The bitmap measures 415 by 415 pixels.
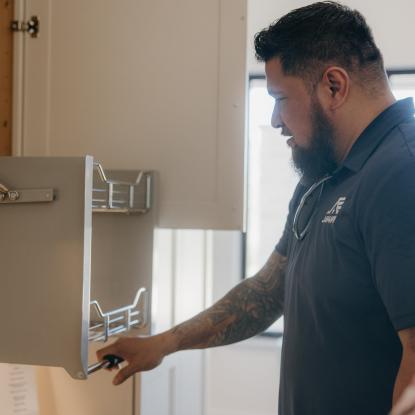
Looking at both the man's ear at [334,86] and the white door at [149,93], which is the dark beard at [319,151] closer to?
the man's ear at [334,86]

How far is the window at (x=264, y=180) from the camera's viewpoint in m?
3.17

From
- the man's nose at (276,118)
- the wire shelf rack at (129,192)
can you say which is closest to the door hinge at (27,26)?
the wire shelf rack at (129,192)

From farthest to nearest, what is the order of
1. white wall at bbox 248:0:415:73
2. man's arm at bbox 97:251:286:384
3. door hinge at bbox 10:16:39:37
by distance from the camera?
white wall at bbox 248:0:415:73, door hinge at bbox 10:16:39:37, man's arm at bbox 97:251:286:384

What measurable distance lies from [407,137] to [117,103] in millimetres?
764

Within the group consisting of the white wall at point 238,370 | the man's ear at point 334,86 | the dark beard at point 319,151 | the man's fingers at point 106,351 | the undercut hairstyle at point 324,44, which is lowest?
the white wall at point 238,370

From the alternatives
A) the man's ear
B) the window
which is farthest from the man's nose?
the window

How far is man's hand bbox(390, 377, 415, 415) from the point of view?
80 cm

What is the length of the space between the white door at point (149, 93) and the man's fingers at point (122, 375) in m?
0.36

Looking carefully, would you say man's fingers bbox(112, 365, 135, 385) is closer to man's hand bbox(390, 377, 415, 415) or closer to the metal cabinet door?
the metal cabinet door

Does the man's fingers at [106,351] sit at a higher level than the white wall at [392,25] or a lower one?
lower

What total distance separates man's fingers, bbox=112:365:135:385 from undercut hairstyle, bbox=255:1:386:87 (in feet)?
2.18

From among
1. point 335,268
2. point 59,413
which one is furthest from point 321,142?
point 59,413

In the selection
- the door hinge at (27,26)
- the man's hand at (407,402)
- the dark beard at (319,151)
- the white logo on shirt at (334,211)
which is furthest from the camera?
the door hinge at (27,26)

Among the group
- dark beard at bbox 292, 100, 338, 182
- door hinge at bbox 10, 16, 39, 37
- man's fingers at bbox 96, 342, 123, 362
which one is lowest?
man's fingers at bbox 96, 342, 123, 362
